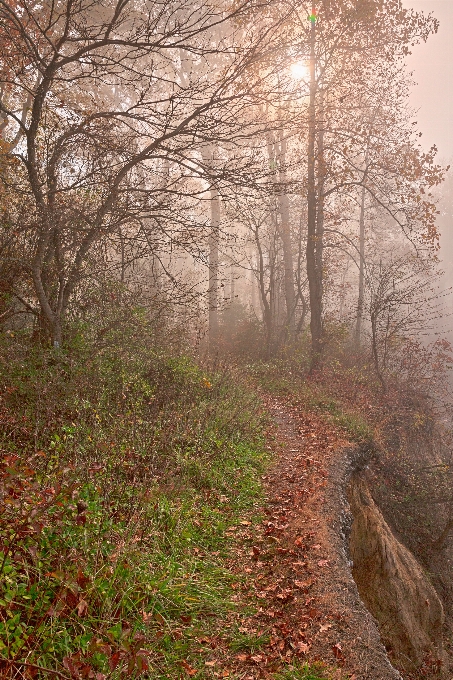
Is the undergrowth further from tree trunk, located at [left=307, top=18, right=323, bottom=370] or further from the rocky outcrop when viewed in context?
tree trunk, located at [left=307, top=18, right=323, bottom=370]

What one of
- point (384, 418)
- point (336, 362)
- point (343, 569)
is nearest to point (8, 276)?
point (343, 569)

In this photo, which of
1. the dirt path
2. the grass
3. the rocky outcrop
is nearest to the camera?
the dirt path

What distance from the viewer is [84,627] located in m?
3.38

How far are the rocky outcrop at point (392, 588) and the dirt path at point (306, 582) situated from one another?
38.9 inches

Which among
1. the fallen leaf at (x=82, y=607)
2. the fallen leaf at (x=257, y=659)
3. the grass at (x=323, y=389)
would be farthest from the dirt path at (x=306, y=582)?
the grass at (x=323, y=389)

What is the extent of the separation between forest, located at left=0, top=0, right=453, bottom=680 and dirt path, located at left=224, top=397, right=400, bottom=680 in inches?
1.1

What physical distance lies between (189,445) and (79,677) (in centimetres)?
451

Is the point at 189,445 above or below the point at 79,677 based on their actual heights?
above

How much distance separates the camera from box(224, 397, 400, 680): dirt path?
4164 mm

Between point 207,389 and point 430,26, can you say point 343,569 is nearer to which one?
point 207,389

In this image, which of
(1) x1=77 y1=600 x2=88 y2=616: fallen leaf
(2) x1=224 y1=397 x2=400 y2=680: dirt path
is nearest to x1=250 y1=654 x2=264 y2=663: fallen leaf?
(2) x1=224 y1=397 x2=400 y2=680: dirt path

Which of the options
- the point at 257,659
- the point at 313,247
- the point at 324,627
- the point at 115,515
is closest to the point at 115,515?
the point at 115,515

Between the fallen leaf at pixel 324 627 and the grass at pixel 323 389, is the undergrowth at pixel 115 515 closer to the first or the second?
the fallen leaf at pixel 324 627

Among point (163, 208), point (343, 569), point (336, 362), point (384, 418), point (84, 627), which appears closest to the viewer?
point (84, 627)
